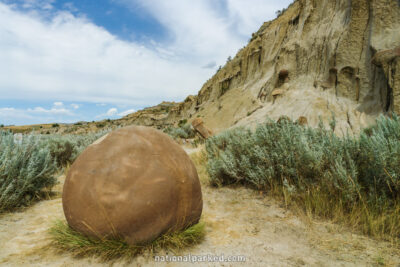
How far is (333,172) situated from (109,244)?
2.69 meters

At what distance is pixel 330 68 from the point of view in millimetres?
10641

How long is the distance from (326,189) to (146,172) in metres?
2.42

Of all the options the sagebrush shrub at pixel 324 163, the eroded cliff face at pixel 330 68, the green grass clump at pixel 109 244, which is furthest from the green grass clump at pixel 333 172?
the eroded cliff face at pixel 330 68

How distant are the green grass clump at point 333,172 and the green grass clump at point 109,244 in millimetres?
1656

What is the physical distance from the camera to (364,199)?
256 cm

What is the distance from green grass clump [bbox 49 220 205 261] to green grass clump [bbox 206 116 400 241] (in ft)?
5.43

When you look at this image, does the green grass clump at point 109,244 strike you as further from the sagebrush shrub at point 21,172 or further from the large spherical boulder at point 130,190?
the sagebrush shrub at point 21,172

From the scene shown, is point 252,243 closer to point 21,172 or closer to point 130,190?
point 130,190

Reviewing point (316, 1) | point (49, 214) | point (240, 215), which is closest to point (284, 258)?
point (240, 215)

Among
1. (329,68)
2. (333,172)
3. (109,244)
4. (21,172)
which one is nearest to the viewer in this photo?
(109,244)

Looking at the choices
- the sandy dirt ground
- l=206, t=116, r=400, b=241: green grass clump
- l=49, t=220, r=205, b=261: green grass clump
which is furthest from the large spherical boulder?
l=206, t=116, r=400, b=241: green grass clump

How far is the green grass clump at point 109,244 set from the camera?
187 centimetres

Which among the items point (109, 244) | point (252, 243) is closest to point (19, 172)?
point (109, 244)

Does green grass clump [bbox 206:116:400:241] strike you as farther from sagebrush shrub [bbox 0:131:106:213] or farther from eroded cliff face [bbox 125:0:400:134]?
sagebrush shrub [bbox 0:131:106:213]
